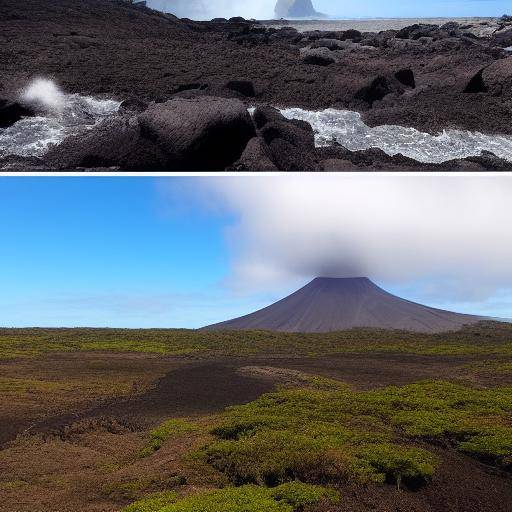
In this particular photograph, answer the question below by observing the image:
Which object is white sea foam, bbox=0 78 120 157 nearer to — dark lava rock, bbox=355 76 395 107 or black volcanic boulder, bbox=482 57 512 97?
dark lava rock, bbox=355 76 395 107

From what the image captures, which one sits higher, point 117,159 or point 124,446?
point 117,159

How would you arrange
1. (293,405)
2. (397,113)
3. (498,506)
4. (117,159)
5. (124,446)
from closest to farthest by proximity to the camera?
(117,159), (498,506), (397,113), (124,446), (293,405)

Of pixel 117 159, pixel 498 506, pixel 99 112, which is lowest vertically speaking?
pixel 498 506

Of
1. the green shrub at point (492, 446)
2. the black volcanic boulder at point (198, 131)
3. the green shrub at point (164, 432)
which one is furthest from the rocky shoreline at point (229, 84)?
the green shrub at point (164, 432)

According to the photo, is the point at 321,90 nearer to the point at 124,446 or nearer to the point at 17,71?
the point at 17,71

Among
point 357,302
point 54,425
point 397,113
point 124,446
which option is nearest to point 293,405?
point 124,446

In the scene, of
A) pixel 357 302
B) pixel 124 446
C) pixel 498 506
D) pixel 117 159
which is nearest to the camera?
pixel 117 159

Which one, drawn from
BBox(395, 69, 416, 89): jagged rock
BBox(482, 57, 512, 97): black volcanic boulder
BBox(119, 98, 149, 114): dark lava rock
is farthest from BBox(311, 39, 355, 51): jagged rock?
BBox(119, 98, 149, 114): dark lava rock
